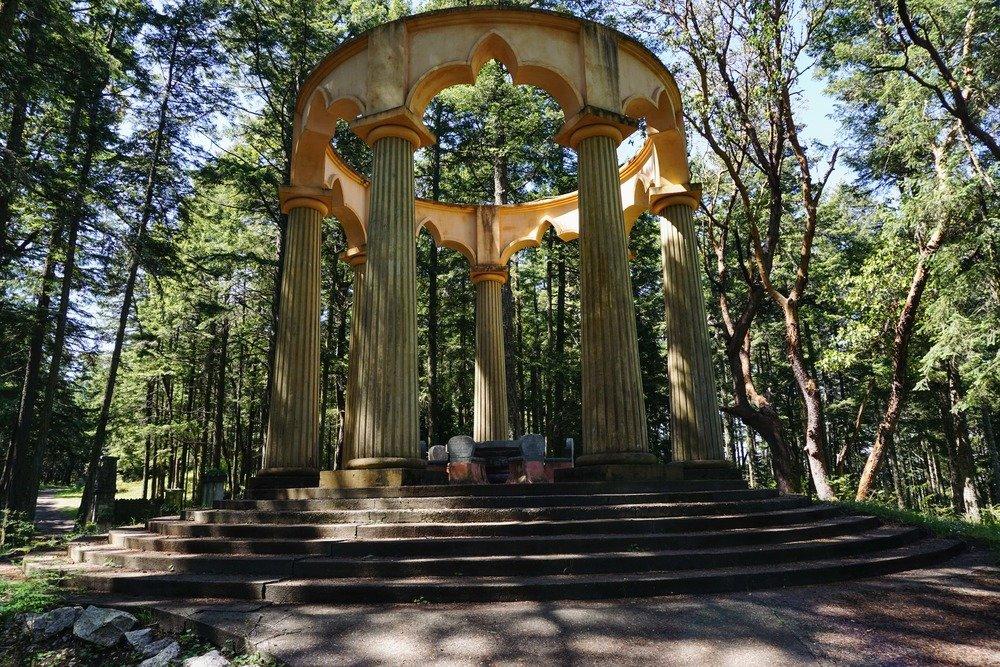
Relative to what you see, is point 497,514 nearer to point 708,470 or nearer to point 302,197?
point 708,470

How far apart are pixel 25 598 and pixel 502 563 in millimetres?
5357

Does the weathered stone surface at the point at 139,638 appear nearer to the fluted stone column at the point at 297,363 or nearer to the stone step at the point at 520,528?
the stone step at the point at 520,528

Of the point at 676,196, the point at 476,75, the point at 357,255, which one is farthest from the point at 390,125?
the point at 676,196

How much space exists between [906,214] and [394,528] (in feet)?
62.1

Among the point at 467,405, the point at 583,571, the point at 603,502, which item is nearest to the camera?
the point at 583,571

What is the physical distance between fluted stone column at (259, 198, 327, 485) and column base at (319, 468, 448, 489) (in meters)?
3.08

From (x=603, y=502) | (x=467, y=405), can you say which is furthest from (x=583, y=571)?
(x=467, y=405)

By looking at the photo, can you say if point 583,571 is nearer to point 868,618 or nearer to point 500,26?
point 868,618

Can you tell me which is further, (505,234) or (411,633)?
(505,234)

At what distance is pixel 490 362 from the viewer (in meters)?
18.7

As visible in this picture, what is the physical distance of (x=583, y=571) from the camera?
7.20 m

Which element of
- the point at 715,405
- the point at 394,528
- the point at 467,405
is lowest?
the point at 394,528

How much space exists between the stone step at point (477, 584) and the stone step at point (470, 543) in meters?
0.59

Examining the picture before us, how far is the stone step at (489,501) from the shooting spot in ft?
28.9
